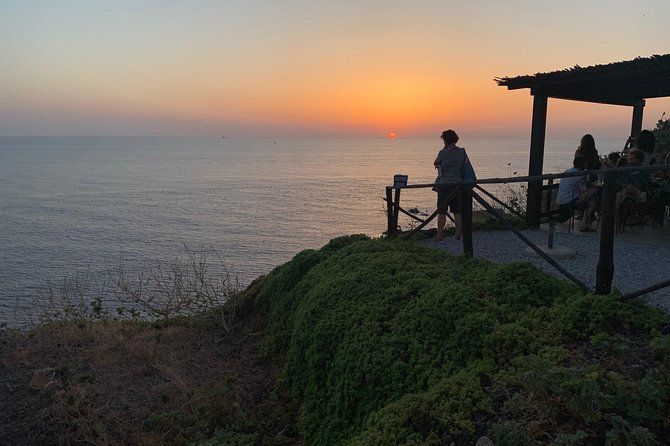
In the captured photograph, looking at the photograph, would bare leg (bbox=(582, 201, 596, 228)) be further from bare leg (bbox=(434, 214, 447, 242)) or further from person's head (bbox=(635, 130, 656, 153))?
bare leg (bbox=(434, 214, 447, 242))

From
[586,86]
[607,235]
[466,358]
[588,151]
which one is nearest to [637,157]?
[588,151]

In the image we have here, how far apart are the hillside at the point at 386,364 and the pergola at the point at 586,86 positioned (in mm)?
4494

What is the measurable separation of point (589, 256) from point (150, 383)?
7.26 metres

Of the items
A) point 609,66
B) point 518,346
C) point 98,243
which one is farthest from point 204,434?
point 98,243

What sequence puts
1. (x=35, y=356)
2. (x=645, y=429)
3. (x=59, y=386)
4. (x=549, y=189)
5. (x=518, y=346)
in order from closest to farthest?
(x=645, y=429) < (x=518, y=346) < (x=59, y=386) < (x=35, y=356) < (x=549, y=189)

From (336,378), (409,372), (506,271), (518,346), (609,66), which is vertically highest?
(609,66)

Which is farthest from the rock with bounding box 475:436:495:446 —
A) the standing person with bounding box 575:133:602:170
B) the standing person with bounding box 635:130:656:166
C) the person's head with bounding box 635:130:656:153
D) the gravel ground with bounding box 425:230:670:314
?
the person's head with bounding box 635:130:656:153

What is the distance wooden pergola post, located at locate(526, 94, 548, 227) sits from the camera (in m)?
10.3

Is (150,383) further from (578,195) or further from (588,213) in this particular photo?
(588,213)

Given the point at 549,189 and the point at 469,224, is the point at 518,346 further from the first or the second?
the point at 549,189

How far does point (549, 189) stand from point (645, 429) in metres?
9.24

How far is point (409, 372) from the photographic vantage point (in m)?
4.56

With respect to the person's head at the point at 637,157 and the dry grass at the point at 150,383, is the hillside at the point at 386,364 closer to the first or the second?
the dry grass at the point at 150,383

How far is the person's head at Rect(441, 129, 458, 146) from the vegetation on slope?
267 centimetres
